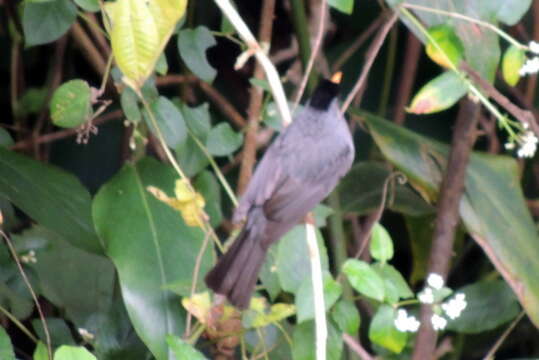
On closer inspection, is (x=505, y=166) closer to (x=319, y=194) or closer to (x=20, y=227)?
(x=319, y=194)

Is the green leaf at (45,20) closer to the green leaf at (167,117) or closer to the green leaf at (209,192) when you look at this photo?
the green leaf at (167,117)

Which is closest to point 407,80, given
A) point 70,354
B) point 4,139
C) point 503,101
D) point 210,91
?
point 210,91

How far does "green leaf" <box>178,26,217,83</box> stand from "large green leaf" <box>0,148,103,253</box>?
45 cm

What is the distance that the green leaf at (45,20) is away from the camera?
7.54 feet

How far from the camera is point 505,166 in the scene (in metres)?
2.93

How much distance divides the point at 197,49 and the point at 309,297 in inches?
27.7

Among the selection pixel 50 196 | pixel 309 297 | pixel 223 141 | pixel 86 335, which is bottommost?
pixel 86 335

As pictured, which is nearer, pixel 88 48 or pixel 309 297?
pixel 309 297

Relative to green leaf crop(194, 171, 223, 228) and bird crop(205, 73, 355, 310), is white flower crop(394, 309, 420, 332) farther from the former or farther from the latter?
green leaf crop(194, 171, 223, 228)

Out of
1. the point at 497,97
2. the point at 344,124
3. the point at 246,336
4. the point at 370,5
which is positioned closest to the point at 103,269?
the point at 246,336

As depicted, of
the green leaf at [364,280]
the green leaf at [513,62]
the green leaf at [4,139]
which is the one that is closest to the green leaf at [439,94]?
the green leaf at [513,62]

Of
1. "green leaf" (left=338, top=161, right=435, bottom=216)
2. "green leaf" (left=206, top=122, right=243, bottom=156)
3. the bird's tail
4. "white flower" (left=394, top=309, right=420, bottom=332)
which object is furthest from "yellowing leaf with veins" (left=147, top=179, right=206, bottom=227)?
"green leaf" (left=338, top=161, right=435, bottom=216)

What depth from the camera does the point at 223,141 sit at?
8.00 ft

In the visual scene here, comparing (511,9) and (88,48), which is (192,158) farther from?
(511,9)
